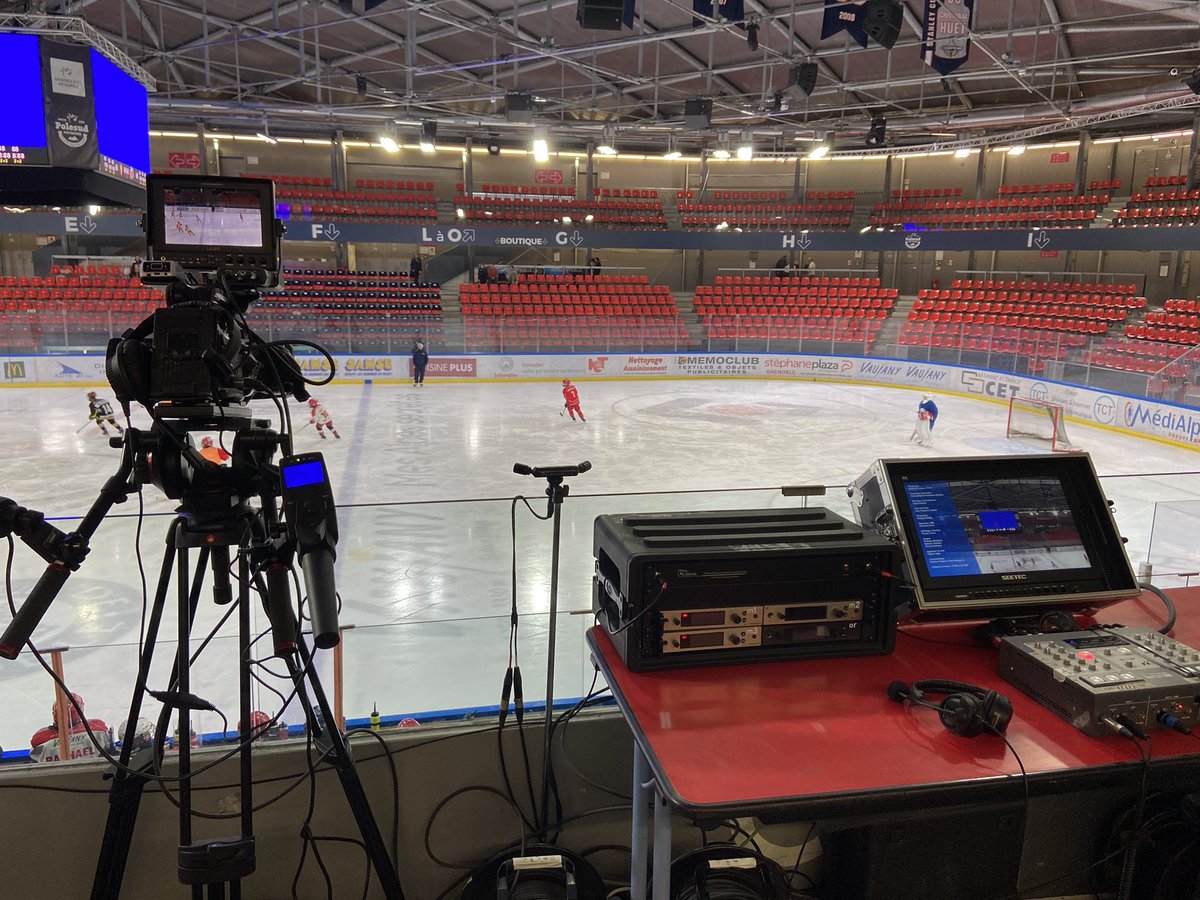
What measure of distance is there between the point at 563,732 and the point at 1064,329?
22.5 meters

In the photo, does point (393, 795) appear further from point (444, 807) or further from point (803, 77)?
point (803, 77)

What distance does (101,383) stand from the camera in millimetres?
19078

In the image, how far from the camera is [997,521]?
2.63m

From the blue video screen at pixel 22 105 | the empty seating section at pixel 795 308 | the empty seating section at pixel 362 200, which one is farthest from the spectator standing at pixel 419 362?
the blue video screen at pixel 22 105

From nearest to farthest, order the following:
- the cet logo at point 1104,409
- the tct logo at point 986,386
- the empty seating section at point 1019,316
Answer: the cet logo at point 1104,409 → the empty seating section at point 1019,316 → the tct logo at point 986,386

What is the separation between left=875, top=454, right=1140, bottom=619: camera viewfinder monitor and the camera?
98.5 inches

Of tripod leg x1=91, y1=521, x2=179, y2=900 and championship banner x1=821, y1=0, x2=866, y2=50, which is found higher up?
championship banner x1=821, y1=0, x2=866, y2=50

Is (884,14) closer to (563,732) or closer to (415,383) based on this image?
(563,732)

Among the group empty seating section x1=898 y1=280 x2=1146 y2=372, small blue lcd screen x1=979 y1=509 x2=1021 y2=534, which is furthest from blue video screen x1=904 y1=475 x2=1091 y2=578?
empty seating section x1=898 y1=280 x2=1146 y2=372

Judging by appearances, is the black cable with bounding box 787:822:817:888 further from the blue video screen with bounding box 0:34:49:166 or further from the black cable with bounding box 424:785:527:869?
the blue video screen with bounding box 0:34:49:166

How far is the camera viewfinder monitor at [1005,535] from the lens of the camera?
2502mm

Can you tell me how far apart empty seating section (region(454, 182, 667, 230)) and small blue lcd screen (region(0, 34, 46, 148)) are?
72.2 ft

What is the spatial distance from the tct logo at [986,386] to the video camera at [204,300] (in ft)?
61.2

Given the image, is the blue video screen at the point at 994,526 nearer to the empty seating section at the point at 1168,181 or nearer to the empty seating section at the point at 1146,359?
the empty seating section at the point at 1146,359
